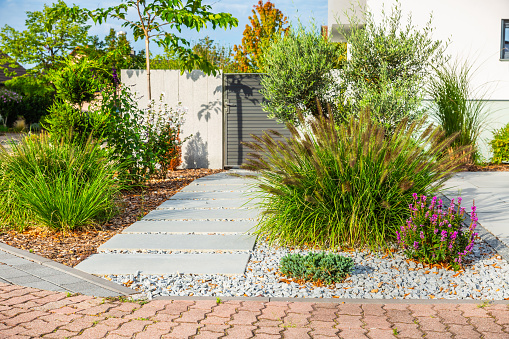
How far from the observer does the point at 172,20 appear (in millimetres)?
8914

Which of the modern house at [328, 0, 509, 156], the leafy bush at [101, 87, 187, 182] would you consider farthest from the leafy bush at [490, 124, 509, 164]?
the leafy bush at [101, 87, 187, 182]

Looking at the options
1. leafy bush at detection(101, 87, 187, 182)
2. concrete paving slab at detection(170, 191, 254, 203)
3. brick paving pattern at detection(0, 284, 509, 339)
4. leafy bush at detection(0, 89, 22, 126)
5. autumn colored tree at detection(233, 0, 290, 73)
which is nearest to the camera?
brick paving pattern at detection(0, 284, 509, 339)

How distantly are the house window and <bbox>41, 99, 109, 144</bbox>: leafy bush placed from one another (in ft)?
29.6

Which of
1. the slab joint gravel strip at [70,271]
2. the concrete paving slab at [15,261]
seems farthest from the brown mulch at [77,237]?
the concrete paving slab at [15,261]

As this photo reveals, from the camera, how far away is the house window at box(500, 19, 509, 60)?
37.1 feet

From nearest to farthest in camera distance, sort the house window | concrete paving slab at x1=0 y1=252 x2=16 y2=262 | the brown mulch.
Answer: concrete paving slab at x1=0 y1=252 x2=16 y2=262 → the brown mulch → the house window

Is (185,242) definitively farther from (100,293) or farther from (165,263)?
(100,293)

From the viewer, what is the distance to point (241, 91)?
10.4 metres

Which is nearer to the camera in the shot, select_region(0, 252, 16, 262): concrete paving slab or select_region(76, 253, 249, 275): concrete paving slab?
select_region(76, 253, 249, 275): concrete paving slab

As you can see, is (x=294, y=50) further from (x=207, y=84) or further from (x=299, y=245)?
(x=299, y=245)

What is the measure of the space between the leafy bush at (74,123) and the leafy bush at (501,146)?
782cm

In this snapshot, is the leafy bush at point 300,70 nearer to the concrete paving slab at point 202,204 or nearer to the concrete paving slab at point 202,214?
the concrete paving slab at point 202,204

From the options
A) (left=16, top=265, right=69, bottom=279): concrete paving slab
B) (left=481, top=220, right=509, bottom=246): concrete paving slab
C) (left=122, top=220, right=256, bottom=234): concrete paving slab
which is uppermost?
(left=481, top=220, right=509, bottom=246): concrete paving slab

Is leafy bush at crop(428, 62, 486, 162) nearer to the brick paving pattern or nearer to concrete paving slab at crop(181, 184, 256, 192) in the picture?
concrete paving slab at crop(181, 184, 256, 192)
